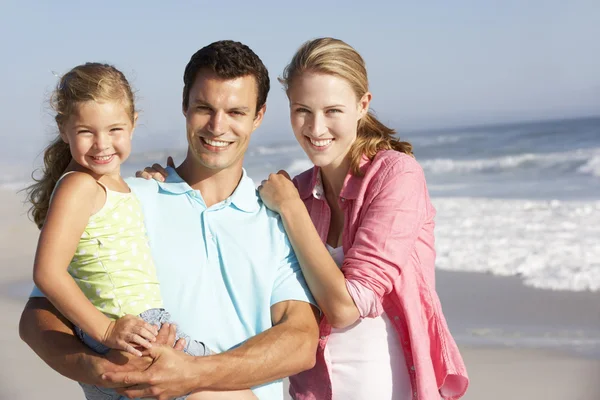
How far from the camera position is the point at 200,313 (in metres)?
3.03

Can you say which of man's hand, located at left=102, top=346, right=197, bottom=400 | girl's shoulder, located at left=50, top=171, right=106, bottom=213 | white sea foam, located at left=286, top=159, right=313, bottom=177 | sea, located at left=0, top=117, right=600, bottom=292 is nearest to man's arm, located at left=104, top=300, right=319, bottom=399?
man's hand, located at left=102, top=346, right=197, bottom=400

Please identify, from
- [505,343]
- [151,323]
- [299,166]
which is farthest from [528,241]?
[299,166]

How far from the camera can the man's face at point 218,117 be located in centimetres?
315

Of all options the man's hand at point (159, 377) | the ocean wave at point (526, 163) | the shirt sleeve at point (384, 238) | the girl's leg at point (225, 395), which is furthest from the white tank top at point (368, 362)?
the ocean wave at point (526, 163)

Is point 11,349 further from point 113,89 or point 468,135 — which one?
point 468,135

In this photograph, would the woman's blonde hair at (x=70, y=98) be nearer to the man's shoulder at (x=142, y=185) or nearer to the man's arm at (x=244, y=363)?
the man's shoulder at (x=142, y=185)

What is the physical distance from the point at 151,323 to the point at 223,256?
1.50 ft

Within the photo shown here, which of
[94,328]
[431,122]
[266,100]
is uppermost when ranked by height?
[266,100]

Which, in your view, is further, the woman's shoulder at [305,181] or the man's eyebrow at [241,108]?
the woman's shoulder at [305,181]

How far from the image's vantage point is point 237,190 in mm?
3281

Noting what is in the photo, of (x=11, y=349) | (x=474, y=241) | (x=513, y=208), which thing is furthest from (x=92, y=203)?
(x=513, y=208)

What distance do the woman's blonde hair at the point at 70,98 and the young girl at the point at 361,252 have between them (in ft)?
2.45

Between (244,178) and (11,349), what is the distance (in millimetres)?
3786

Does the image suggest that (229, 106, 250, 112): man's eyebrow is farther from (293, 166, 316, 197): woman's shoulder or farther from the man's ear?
(293, 166, 316, 197): woman's shoulder
